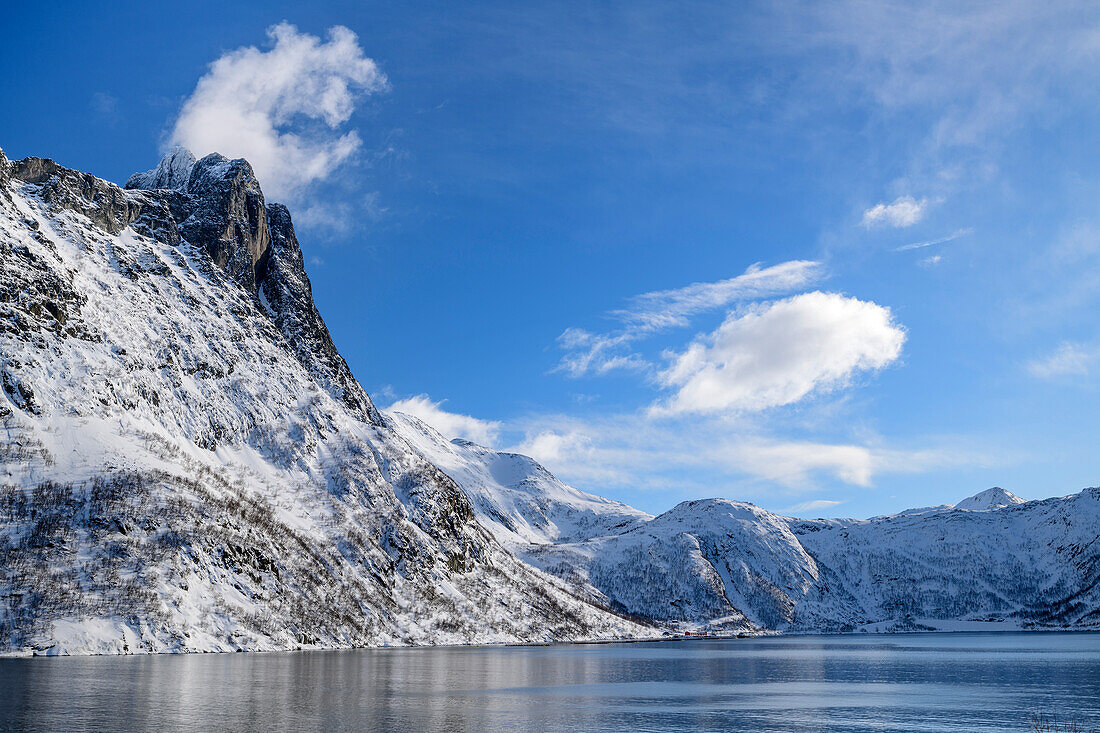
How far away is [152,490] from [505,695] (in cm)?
8673

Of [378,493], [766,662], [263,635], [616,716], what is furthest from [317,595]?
[616,716]

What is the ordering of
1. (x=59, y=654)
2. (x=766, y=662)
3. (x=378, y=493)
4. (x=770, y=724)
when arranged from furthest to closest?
(x=378, y=493), (x=766, y=662), (x=59, y=654), (x=770, y=724)

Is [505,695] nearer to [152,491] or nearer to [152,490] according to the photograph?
[152,491]

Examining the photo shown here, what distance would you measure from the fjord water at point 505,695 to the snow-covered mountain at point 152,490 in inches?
576

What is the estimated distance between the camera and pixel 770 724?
60562mm

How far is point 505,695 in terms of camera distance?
75188 mm

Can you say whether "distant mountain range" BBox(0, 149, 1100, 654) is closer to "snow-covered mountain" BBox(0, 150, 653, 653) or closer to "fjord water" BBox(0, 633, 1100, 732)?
"snow-covered mountain" BBox(0, 150, 653, 653)

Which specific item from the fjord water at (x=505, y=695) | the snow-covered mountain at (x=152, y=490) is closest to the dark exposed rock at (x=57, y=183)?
the snow-covered mountain at (x=152, y=490)

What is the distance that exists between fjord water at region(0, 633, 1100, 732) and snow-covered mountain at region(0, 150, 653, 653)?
14624mm

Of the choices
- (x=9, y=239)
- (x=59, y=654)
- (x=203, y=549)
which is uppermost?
(x=9, y=239)

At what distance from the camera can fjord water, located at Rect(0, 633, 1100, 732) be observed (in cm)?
5450

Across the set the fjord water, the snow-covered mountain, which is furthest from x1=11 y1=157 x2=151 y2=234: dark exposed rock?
the fjord water

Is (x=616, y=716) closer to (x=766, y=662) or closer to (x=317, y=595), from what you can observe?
(x=766, y=662)

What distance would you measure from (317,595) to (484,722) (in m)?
105
